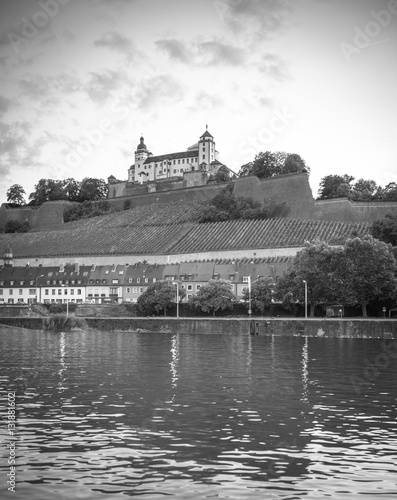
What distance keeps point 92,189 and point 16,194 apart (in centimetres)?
2222

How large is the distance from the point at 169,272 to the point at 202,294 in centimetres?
2119

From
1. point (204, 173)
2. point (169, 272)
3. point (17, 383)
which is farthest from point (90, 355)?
point (204, 173)

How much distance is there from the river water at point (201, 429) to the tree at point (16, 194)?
150175mm

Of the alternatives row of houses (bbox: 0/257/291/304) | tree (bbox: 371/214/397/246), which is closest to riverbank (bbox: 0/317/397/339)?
row of houses (bbox: 0/257/291/304)

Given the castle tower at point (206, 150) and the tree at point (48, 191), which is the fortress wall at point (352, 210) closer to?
the castle tower at point (206, 150)

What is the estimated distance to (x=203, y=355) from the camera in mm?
49938

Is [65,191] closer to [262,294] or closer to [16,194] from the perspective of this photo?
[16,194]

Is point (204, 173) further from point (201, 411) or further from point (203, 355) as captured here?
point (201, 411)

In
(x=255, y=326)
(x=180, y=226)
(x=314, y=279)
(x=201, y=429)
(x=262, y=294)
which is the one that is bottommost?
(x=201, y=429)

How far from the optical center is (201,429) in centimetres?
2264

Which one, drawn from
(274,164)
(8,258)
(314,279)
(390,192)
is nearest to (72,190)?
(8,258)

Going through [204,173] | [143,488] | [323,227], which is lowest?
[143,488]

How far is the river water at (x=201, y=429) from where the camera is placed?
16500 mm

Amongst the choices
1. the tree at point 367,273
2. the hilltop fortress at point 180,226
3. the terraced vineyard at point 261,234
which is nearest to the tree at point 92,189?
the hilltop fortress at point 180,226
